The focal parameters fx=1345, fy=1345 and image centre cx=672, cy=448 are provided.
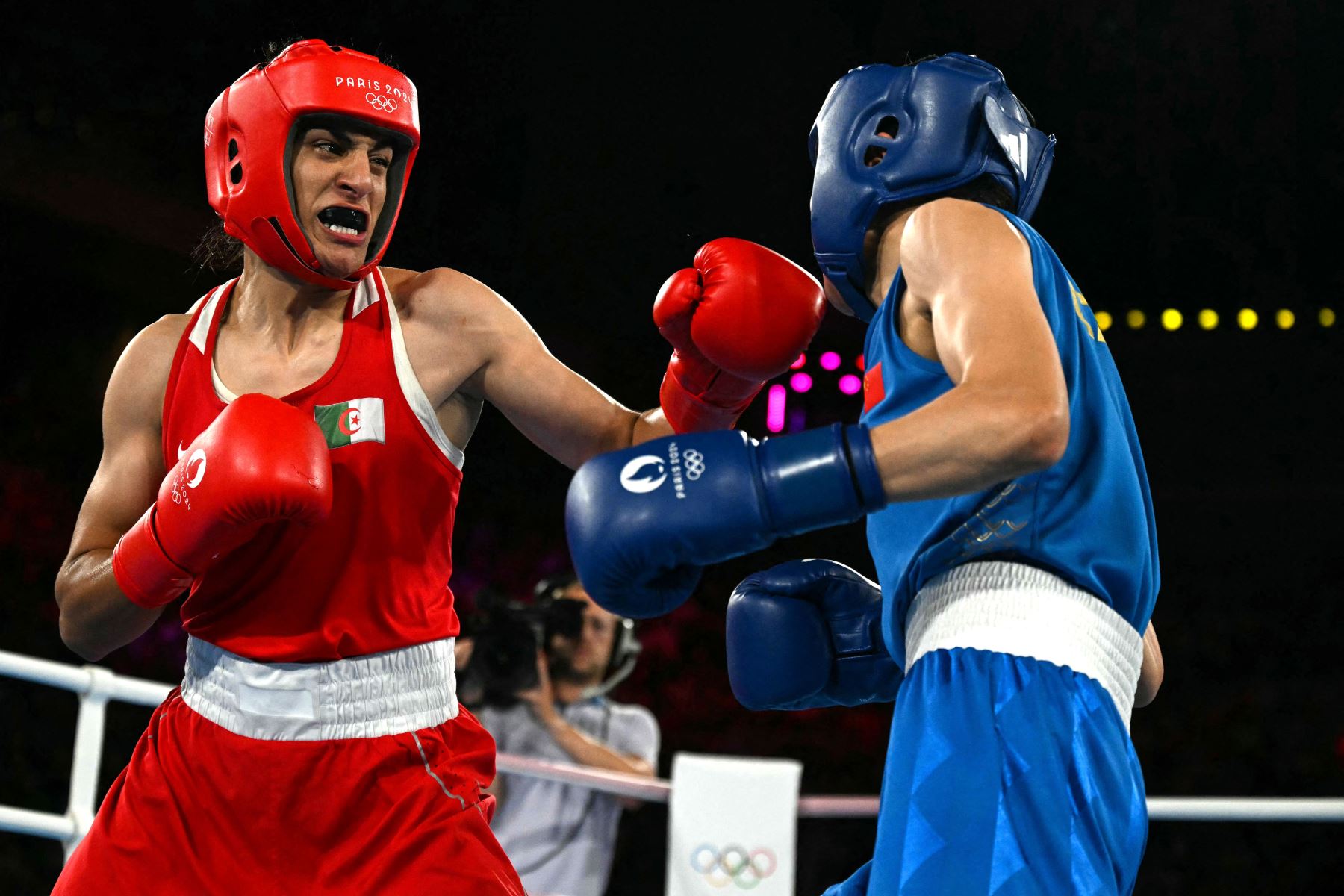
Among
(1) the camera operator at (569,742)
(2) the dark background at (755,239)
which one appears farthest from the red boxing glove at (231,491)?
(2) the dark background at (755,239)

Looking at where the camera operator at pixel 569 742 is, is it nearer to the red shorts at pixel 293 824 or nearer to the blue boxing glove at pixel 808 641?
the red shorts at pixel 293 824

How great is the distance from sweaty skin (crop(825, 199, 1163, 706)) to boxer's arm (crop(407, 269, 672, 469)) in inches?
32.2

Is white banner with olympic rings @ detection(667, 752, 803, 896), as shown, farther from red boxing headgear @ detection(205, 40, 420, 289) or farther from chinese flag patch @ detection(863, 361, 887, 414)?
chinese flag patch @ detection(863, 361, 887, 414)

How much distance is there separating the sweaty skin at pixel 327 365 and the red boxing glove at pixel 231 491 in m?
0.17

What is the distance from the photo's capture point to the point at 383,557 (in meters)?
1.91

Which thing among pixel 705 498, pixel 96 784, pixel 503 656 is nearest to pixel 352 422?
pixel 705 498

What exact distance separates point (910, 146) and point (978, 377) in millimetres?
458

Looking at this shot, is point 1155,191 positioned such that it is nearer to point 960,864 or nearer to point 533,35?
point 533,35

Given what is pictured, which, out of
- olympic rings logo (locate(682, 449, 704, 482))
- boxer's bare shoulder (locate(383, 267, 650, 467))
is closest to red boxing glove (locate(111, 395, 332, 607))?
boxer's bare shoulder (locate(383, 267, 650, 467))

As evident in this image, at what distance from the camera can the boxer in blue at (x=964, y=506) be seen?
1.22m

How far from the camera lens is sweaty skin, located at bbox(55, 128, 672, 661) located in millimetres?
2020

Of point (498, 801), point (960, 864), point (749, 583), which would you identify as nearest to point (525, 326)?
point (749, 583)

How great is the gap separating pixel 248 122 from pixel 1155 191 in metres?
6.99

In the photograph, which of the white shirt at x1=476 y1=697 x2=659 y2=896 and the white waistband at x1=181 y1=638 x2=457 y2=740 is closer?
the white waistband at x1=181 y1=638 x2=457 y2=740
